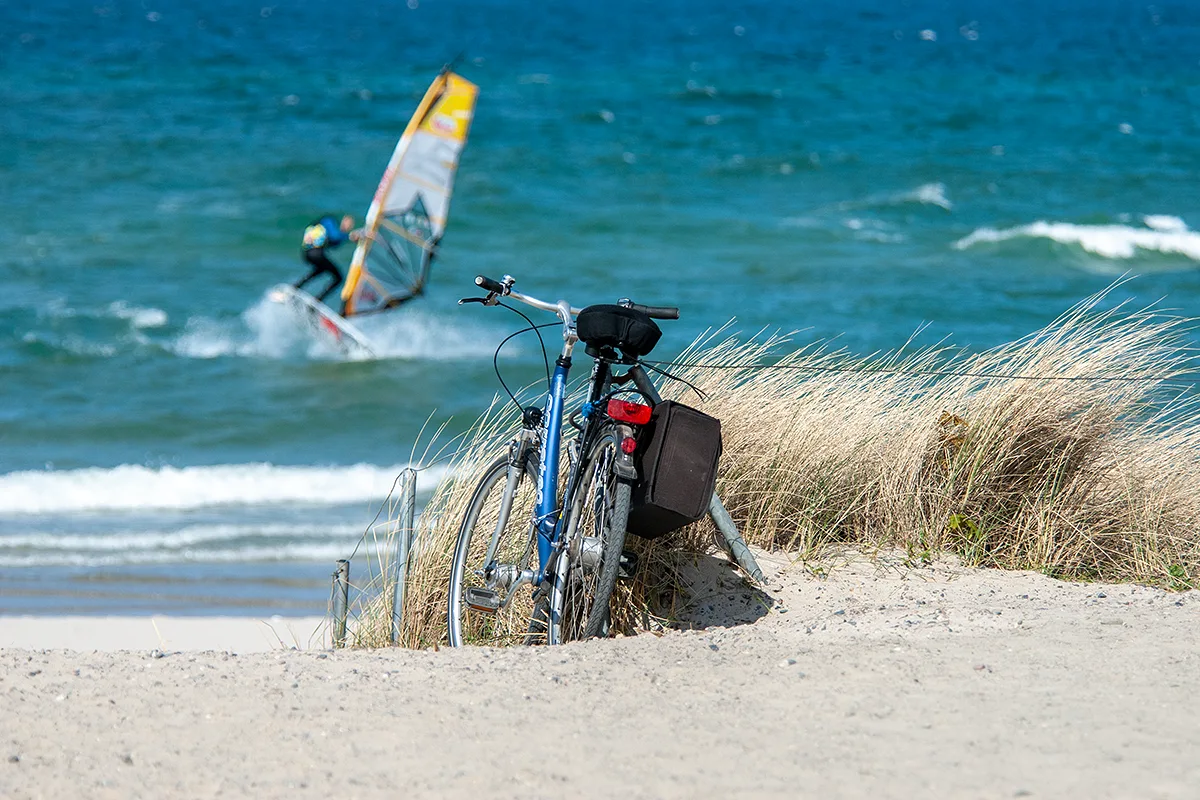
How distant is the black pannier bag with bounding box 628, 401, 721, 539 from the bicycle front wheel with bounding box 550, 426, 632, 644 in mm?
85

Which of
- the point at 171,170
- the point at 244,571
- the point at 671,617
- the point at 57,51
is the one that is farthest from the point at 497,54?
the point at 671,617

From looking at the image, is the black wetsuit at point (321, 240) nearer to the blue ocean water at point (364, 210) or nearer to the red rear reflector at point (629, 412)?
the blue ocean water at point (364, 210)

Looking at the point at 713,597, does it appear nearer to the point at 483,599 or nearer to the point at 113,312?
the point at 483,599

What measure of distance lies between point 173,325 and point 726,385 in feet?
39.2

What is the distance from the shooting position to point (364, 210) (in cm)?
2338

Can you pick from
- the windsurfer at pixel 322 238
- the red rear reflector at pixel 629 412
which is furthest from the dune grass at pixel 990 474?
the windsurfer at pixel 322 238

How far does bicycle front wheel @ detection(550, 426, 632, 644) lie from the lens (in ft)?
13.0

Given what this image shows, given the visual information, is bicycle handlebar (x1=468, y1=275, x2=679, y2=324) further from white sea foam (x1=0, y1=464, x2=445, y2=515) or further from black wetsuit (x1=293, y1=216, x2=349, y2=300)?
black wetsuit (x1=293, y1=216, x2=349, y2=300)

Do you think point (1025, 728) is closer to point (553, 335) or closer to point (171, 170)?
point (553, 335)

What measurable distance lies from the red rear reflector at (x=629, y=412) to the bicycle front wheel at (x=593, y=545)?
0.08 metres

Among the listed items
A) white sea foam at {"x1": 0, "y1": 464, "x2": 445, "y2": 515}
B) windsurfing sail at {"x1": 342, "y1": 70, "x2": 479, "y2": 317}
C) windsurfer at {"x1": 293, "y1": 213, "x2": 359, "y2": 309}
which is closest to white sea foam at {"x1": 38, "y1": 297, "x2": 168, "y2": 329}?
windsurfer at {"x1": 293, "y1": 213, "x2": 359, "y2": 309}

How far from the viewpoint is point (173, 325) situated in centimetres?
1570

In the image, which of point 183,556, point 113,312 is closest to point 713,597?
point 183,556

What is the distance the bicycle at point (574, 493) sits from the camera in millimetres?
3977
